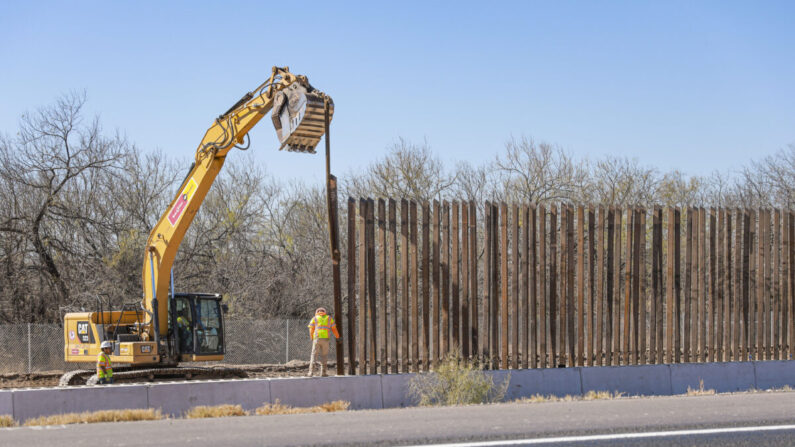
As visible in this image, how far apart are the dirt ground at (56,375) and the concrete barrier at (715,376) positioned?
874cm

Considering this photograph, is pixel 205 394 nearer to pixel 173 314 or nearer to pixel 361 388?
pixel 361 388

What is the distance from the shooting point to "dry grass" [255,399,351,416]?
37.6 ft

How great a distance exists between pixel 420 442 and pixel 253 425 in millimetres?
2506

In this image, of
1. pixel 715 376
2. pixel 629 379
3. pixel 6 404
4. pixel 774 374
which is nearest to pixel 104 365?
pixel 6 404

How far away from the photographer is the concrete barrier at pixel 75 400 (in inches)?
437

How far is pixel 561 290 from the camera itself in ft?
47.2

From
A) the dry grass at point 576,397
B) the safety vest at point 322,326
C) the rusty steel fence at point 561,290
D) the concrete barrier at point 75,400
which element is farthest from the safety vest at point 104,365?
the dry grass at point 576,397

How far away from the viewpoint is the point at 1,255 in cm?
2664

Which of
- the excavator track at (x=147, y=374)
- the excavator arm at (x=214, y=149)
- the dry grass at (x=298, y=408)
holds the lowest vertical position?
the excavator track at (x=147, y=374)

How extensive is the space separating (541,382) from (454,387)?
1873mm

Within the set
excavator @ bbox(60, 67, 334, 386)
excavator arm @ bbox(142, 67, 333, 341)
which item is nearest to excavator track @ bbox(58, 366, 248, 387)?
excavator @ bbox(60, 67, 334, 386)

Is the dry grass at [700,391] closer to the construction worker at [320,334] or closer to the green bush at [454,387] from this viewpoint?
the green bush at [454,387]

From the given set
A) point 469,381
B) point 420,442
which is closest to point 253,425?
point 420,442

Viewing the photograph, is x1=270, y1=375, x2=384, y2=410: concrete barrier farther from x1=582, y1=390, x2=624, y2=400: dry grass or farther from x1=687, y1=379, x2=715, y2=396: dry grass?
x1=687, y1=379, x2=715, y2=396: dry grass
